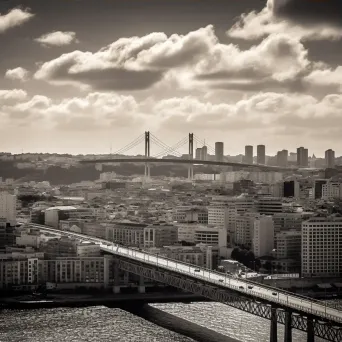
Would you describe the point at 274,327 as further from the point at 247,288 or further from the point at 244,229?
the point at 244,229

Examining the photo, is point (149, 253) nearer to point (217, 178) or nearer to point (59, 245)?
point (59, 245)

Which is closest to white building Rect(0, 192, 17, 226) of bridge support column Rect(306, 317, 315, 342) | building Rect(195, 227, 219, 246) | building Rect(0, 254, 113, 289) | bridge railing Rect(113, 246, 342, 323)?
building Rect(195, 227, 219, 246)

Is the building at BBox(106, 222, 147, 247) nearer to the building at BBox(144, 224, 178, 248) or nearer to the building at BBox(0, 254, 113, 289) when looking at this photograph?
the building at BBox(144, 224, 178, 248)

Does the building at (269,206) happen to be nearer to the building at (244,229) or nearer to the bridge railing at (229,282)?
the building at (244,229)

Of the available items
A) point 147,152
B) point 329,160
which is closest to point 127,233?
point 329,160

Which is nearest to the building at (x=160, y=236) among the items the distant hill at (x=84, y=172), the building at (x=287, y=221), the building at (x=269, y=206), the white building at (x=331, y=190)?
the building at (x=287, y=221)
